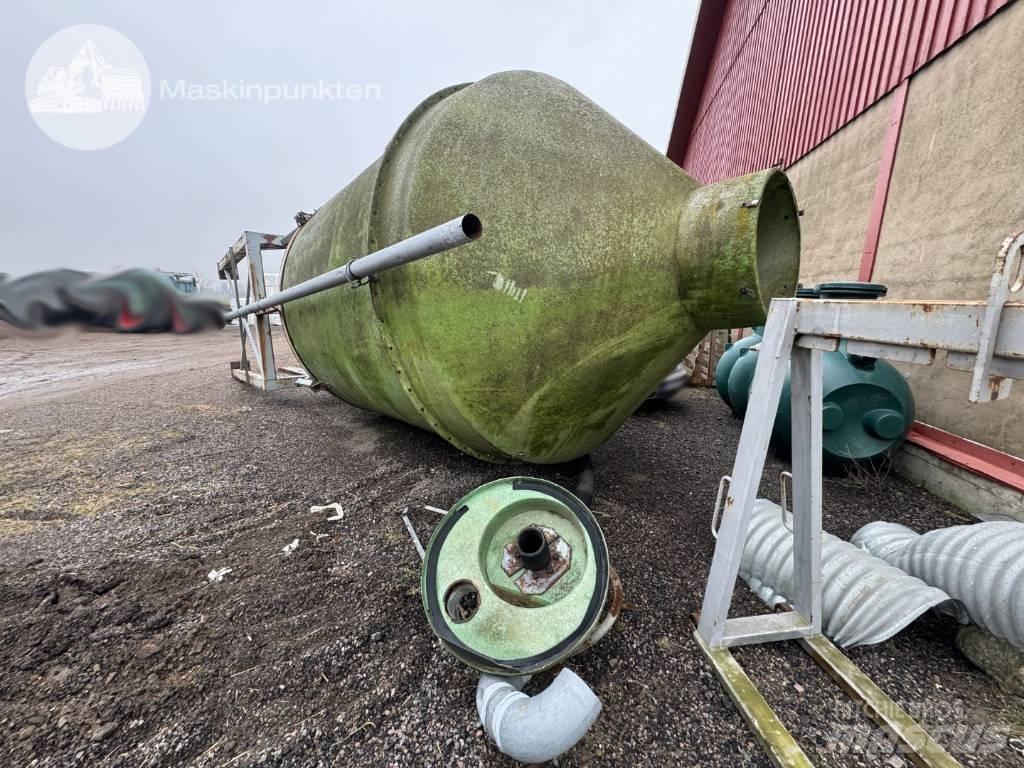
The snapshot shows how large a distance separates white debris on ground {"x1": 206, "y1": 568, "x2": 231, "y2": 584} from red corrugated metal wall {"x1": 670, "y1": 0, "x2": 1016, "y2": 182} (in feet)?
19.0

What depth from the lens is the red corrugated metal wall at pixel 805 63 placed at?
3.46 m

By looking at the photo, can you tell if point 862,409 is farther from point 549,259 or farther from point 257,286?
point 257,286

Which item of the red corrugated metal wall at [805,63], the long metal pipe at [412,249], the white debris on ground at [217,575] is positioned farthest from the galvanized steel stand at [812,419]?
the red corrugated metal wall at [805,63]

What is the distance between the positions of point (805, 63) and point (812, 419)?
6.39 metres

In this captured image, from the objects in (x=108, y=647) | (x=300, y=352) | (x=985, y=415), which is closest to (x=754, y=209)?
(x=985, y=415)

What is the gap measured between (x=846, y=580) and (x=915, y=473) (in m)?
2.04

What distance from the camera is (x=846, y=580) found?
5.84 ft

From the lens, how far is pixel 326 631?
1.77 metres

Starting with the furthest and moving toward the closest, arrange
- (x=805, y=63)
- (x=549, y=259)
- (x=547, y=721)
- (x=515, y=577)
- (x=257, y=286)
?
(x=805, y=63), (x=257, y=286), (x=549, y=259), (x=515, y=577), (x=547, y=721)

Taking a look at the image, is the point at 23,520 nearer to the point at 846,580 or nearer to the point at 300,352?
the point at 300,352

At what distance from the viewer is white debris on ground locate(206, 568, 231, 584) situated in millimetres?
2062

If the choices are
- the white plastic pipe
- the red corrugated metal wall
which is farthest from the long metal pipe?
the red corrugated metal wall

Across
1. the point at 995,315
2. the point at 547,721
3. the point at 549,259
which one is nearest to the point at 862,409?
the point at 995,315

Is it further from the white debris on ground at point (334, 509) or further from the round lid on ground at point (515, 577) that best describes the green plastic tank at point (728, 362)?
the white debris on ground at point (334, 509)
